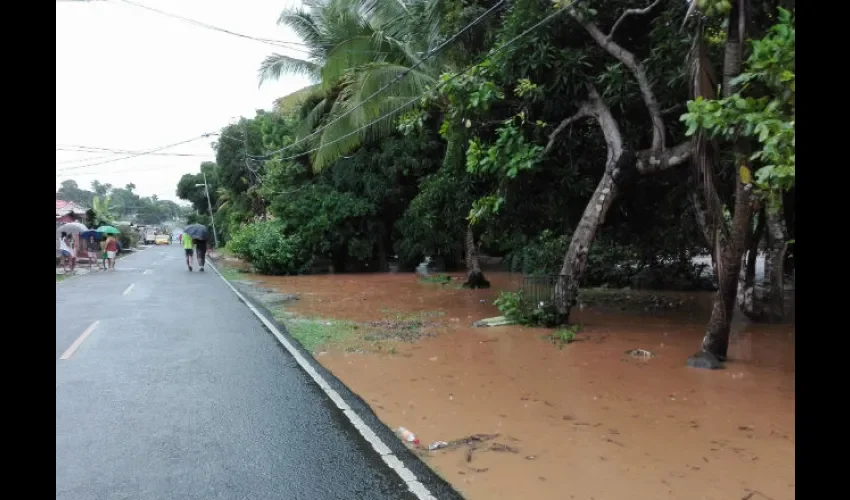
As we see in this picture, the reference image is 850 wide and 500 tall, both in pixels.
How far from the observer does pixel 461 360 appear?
8.55 metres

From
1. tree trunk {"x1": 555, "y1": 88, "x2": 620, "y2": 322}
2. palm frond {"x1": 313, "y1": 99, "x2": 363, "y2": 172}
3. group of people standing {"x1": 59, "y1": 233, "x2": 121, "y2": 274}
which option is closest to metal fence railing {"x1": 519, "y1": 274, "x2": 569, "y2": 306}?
tree trunk {"x1": 555, "y1": 88, "x2": 620, "y2": 322}

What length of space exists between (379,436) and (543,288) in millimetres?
6465

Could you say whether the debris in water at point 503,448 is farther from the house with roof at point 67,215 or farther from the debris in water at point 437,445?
the house with roof at point 67,215

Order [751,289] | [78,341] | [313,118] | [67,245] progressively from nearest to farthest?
[78,341] → [751,289] → [313,118] → [67,245]

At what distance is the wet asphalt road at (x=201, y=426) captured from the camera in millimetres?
4227

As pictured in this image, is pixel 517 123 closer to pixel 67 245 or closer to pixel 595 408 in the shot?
pixel 595 408

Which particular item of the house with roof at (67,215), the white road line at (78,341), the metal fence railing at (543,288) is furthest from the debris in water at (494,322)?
the house with roof at (67,215)

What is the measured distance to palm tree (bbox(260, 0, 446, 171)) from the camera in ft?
52.6

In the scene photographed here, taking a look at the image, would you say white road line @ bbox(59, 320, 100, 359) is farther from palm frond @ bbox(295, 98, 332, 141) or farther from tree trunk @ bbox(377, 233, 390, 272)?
tree trunk @ bbox(377, 233, 390, 272)

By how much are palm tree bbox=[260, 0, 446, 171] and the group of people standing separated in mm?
11974

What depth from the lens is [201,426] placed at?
549cm

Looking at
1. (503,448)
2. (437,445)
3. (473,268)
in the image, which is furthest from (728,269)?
(473,268)

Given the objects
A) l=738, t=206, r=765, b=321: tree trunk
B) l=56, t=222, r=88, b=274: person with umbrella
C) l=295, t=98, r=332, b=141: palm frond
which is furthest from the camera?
l=56, t=222, r=88, b=274: person with umbrella

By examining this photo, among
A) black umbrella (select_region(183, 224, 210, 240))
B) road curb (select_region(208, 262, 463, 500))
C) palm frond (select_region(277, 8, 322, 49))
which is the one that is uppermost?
palm frond (select_region(277, 8, 322, 49))
